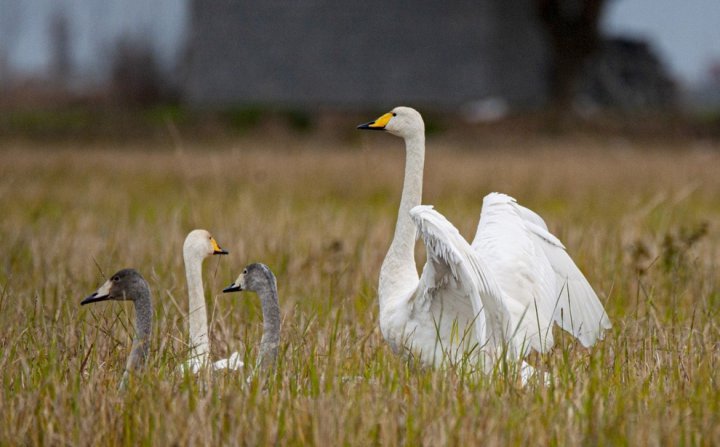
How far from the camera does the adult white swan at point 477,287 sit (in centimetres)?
420

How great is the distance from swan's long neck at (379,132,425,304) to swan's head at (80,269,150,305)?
42.6 inches

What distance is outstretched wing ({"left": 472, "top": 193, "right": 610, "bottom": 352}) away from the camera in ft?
16.0

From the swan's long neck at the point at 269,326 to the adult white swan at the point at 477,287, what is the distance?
567mm

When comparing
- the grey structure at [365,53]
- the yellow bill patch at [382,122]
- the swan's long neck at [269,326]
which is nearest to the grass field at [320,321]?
the swan's long neck at [269,326]

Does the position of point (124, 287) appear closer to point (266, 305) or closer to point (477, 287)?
point (266, 305)

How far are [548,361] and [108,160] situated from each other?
39.2 feet

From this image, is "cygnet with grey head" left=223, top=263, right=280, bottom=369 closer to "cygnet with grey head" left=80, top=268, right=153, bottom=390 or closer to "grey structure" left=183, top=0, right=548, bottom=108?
"cygnet with grey head" left=80, top=268, right=153, bottom=390

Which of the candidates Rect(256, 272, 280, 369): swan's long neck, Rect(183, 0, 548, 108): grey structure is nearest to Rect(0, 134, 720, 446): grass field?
Rect(256, 272, 280, 369): swan's long neck

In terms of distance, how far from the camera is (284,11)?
29.1 meters

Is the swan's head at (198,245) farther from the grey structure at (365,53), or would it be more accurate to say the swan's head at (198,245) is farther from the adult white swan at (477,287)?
the grey structure at (365,53)

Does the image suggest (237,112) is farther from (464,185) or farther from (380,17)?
(464,185)

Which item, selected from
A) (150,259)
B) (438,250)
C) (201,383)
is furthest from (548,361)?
(150,259)

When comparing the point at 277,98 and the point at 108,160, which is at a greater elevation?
the point at 277,98

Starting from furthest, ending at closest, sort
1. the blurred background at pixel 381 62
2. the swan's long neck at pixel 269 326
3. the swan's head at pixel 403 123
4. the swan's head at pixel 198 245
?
1. the blurred background at pixel 381 62
2. the swan's head at pixel 403 123
3. the swan's head at pixel 198 245
4. the swan's long neck at pixel 269 326
